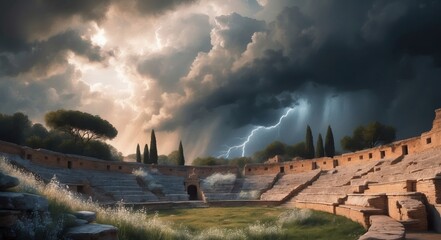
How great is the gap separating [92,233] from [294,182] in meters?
35.9

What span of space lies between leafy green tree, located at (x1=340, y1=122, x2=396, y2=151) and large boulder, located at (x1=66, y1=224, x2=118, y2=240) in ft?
192

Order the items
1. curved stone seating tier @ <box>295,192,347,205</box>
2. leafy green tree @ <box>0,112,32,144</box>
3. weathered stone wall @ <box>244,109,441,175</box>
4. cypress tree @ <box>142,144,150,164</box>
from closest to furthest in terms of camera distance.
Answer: curved stone seating tier @ <box>295,192,347,205</box>, weathered stone wall @ <box>244,109,441,175</box>, leafy green tree @ <box>0,112,32,144</box>, cypress tree @ <box>142,144,150,164</box>

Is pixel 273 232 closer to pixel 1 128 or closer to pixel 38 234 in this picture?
pixel 38 234

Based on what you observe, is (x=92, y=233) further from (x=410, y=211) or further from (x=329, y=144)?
(x=329, y=144)

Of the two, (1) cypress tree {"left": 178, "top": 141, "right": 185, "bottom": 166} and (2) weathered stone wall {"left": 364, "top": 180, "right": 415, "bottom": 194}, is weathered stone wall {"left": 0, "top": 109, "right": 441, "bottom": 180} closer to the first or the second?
(1) cypress tree {"left": 178, "top": 141, "right": 185, "bottom": 166}

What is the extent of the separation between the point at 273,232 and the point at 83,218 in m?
8.91

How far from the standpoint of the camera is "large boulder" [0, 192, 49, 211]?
21.1 feet

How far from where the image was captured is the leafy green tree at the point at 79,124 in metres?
59.2

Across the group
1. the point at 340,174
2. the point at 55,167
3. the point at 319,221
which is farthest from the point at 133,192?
the point at 319,221

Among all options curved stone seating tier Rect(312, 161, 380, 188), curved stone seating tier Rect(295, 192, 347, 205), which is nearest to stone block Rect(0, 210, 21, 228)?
curved stone seating tier Rect(295, 192, 347, 205)

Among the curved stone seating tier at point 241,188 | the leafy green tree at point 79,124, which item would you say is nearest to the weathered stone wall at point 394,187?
the curved stone seating tier at point 241,188

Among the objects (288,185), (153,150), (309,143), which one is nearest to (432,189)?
(288,185)

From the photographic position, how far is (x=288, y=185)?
1604 inches

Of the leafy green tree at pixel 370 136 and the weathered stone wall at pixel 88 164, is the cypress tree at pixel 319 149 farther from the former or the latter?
the weathered stone wall at pixel 88 164
